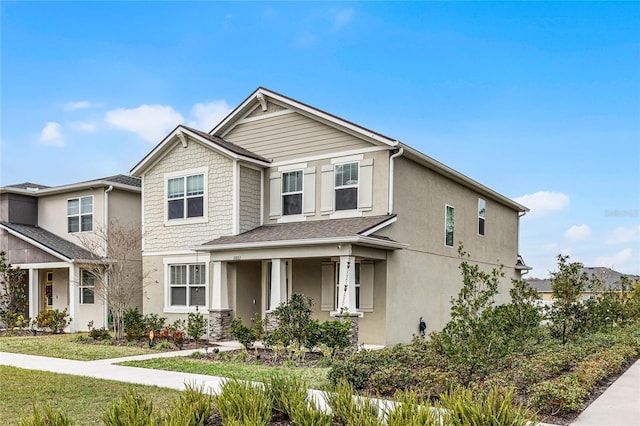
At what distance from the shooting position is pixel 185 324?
17.0m

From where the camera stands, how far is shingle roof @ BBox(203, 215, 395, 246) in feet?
45.4

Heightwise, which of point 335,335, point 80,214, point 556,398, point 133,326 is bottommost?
point 133,326

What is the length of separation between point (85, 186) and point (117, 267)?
5.19m

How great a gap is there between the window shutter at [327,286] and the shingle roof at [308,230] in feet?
4.28

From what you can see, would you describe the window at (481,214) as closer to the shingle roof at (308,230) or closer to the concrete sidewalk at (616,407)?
the shingle roof at (308,230)

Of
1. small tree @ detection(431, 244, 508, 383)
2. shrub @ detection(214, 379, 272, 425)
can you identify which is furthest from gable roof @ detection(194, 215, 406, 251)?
shrub @ detection(214, 379, 272, 425)

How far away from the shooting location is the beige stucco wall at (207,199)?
16719mm

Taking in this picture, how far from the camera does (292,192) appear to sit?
16.8 m

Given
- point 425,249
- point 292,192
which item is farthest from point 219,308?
point 425,249

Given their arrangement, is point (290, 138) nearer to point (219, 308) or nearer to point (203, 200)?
point (203, 200)

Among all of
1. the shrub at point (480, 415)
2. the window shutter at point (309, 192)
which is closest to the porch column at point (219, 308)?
the window shutter at point (309, 192)

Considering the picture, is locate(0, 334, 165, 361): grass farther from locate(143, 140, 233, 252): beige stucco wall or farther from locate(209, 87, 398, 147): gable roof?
locate(209, 87, 398, 147): gable roof

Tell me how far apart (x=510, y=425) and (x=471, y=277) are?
4411 millimetres

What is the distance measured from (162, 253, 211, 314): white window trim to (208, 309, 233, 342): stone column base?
3.07 feet
